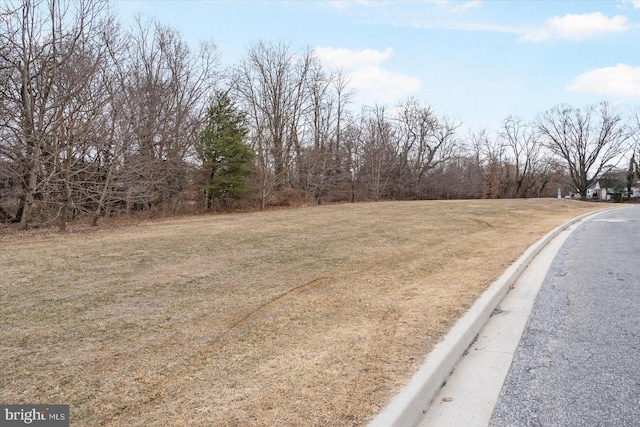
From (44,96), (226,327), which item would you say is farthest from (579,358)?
(44,96)

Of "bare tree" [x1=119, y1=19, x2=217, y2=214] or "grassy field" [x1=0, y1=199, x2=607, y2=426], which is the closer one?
"grassy field" [x1=0, y1=199, x2=607, y2=426]

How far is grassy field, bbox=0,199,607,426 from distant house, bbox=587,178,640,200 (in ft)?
181

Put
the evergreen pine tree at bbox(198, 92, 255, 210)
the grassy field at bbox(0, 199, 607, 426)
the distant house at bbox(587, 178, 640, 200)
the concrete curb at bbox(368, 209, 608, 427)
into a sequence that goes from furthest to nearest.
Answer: the distant house at bbox(587, 178, 640, 200) < the evergreen pine tree at bbox(198, 92, 255, 210) < the grassy field at bbox(0, 199, 607, 426) < the concrete curb at bbox(368, 209, 608, 427)

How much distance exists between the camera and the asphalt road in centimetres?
238

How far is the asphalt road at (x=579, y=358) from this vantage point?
2381 millimetres

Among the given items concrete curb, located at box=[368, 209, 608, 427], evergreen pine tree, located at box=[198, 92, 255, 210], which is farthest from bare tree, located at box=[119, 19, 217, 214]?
concrete curb, located at box=[368, 209, 608, 427]

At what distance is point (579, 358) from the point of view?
10.3 feet

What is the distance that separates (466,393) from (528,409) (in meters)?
0.37

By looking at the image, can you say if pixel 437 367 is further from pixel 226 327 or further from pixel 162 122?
pixel 162 122

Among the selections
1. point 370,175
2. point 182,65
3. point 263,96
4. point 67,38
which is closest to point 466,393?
point 67,38

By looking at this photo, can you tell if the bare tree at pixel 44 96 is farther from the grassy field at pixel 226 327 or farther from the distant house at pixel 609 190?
the distant house at pixel 609 190

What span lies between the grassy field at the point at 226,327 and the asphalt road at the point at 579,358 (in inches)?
26.8

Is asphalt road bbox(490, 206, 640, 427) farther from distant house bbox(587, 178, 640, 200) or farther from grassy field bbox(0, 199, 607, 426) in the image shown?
distant house bbox(587, 178, 640, 200)

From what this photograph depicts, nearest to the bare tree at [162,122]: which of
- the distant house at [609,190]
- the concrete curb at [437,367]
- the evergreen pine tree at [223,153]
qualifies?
the evergreen pine tree at [223,153]
